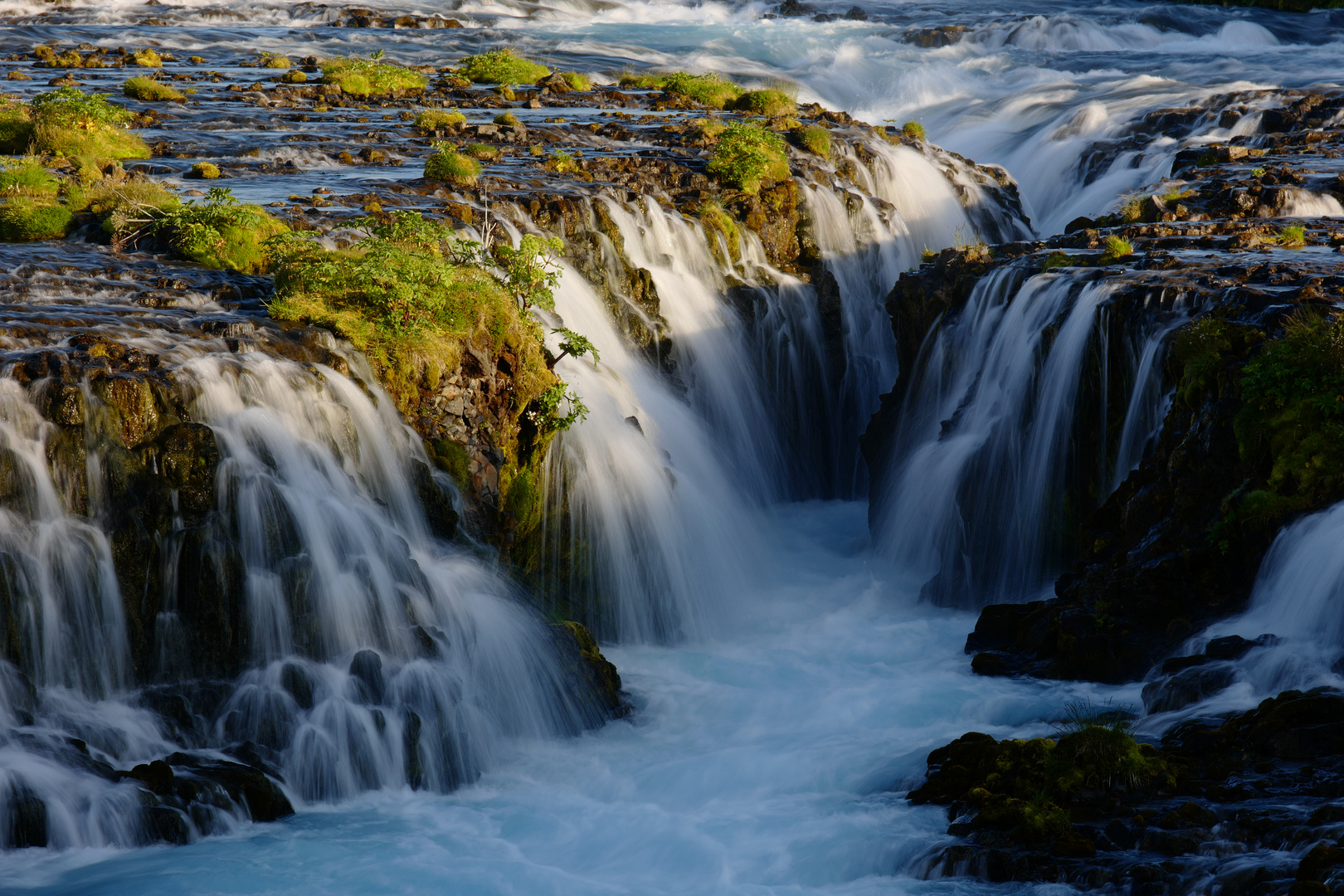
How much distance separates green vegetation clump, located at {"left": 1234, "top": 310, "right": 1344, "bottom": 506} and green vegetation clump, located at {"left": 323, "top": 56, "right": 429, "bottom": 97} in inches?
819

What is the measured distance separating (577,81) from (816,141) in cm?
969

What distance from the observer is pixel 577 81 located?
28.4 metres

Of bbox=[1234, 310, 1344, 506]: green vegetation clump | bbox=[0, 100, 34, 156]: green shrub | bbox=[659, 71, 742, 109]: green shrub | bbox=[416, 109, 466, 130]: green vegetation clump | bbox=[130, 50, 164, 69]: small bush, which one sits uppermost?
bbox=[130, 50, 164, 69]: small bush

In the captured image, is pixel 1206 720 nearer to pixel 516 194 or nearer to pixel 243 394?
pixel 243 394

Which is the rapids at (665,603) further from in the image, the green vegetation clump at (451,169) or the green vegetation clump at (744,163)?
the green vegetation clump at (451,169)

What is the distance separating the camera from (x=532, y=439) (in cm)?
1159

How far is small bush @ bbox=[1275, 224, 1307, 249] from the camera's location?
14.4 metres

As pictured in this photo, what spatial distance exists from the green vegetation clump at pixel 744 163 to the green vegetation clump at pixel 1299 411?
9687 mm

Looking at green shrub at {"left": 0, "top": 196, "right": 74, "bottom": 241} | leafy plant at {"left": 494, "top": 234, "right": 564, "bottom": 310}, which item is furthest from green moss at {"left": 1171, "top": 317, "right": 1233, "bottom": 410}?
green shrub at {"left": 0, "top": 196, "right": 74, "bottom": 241}

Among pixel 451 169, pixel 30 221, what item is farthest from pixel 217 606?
pixel 451 169

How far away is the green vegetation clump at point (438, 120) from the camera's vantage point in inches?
837

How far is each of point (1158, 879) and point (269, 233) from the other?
1085 centimetres

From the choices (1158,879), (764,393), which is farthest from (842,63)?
(1158,879)

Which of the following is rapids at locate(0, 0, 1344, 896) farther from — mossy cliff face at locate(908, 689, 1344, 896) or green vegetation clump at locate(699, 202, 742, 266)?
mossy cliff face at locate(908, 689, 1344, 896)
